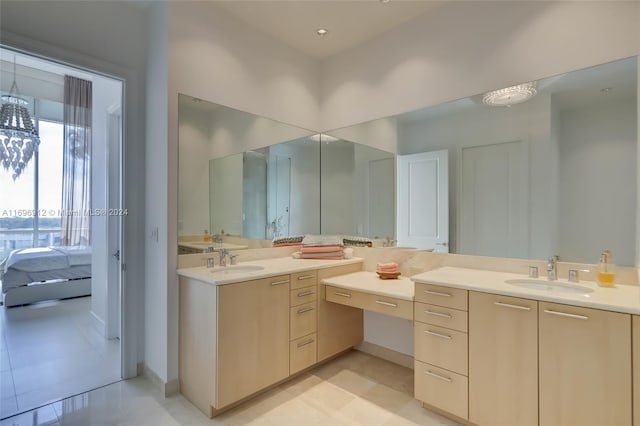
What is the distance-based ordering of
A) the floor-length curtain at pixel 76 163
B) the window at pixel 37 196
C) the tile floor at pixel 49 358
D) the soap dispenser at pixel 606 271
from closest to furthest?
the soap dispenser at pixel 606 271 < the tile floor at pixel 49 358 < the window at pixel 37 196 < the floor-length curtain at pixel 76 163

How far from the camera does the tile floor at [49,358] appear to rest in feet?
7.09

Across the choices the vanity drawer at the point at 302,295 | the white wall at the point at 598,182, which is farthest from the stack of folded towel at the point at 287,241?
the white wall at the point at 598,182

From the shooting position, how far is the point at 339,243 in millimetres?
2979

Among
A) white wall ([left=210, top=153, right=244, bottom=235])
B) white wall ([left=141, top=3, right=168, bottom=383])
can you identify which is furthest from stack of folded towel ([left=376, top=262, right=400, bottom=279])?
white wall ([left=141, top=3, right=168, bottom=383])

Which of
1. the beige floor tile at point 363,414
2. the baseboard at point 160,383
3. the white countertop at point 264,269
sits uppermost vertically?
the white countertop at point 264,269

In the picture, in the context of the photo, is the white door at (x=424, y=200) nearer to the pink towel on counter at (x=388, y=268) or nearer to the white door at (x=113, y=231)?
the pink towel on counter at (x=388, y=268)

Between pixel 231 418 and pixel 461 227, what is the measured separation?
6.75ft

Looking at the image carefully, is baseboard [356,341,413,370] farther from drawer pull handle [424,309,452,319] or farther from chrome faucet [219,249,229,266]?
chrome faucet [219,249,229,266]

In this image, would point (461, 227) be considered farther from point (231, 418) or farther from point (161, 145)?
point (161, 145)

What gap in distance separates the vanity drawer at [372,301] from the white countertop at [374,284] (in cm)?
3

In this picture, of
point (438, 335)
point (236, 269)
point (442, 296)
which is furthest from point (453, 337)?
point (236, 269)

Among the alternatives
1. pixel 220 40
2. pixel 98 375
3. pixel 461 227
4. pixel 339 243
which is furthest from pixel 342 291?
pixel 220 40

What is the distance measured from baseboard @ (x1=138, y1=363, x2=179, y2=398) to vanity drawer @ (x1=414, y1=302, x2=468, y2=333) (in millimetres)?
1734

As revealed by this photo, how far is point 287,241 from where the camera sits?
10.1 ft
